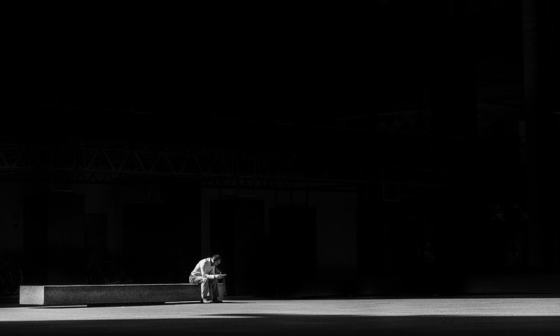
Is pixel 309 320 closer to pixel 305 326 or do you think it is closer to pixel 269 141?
pixel 305 326

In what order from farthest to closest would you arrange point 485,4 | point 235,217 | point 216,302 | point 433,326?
point 485,4
point 235,217
point 216,302
point 433,326

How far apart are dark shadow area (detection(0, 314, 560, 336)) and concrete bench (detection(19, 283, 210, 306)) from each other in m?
7.89

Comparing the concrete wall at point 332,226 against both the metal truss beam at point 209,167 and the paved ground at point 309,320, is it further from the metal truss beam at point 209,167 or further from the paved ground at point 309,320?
the paved ground at point 309,320

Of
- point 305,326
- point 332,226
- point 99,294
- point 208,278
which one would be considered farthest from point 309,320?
point 332,226

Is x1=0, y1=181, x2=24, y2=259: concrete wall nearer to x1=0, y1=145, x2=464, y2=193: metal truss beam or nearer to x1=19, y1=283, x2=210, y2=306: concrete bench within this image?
x1=0, y1=145, x2=464, y2=193: metal truss beam

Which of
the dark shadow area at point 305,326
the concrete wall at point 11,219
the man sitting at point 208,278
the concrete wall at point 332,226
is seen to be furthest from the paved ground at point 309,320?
the concrete wall at point 332,226

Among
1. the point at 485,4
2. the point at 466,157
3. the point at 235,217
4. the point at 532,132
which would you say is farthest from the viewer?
the point at 485,4

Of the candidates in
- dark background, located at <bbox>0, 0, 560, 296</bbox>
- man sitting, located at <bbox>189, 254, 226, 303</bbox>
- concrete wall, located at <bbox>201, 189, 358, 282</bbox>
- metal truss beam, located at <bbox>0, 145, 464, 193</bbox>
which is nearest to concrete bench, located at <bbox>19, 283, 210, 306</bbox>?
man sitting, located at <bbox>189, 254, 226, 303</bbox>

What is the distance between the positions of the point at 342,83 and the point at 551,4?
31.3 feet

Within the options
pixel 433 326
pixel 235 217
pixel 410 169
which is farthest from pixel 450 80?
pixel 433 326

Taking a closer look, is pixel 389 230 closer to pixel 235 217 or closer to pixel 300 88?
pixel 300 88

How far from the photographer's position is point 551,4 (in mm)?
47156

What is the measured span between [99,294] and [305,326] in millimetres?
12460

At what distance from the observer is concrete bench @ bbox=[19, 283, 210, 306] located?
30203 mm
